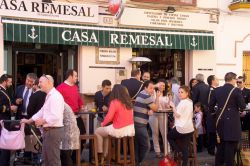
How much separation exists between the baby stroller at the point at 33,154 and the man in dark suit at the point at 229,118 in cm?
344

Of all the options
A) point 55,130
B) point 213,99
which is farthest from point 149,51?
point 55,130

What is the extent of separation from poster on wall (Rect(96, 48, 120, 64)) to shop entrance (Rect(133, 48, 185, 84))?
4.91ft

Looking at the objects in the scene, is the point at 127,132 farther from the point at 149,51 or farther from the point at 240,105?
the point at 149,51

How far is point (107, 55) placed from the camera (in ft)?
43.2

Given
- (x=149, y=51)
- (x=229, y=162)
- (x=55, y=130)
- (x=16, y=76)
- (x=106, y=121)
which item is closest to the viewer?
(x=55, y=130)

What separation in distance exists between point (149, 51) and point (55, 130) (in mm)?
7219

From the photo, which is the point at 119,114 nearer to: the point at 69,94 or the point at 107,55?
the point at 69,94

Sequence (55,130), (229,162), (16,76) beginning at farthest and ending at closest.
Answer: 1. (16,76)
2. (229,162)
3. (55,130)

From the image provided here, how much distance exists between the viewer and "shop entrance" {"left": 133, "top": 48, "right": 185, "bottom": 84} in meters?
14.5

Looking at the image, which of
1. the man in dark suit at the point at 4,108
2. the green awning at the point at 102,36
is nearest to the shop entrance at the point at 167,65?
the green awning at the point at 102,36

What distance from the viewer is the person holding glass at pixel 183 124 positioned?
28.8 ft

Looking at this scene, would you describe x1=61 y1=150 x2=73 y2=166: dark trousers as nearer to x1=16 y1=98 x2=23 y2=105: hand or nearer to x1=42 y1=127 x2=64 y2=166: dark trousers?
x1=42 y1=127 x2=64 y2=166: dark trousers

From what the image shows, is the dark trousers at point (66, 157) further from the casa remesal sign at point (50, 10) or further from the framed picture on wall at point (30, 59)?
the framed picture on wall at point (30, 59)

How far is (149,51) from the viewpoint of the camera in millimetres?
14312
